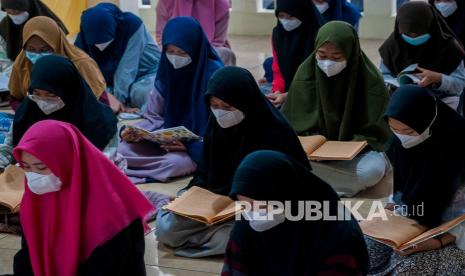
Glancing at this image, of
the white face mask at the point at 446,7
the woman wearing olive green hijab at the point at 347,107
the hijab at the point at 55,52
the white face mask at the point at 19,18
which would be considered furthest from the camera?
the white face mask at the point at 19,18

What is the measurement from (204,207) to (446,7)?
2.61 metres

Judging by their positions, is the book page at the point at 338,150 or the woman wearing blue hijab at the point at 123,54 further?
the woman wearing blue hijab at the point at 123,54

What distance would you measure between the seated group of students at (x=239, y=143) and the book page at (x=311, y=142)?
0.29 feet

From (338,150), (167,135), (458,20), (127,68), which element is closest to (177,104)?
(167,135)

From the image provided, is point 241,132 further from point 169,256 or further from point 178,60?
point 178,60

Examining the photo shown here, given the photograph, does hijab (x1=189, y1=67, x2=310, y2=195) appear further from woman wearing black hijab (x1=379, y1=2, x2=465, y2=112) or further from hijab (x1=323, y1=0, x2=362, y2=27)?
hijab (x1=323, y1=0, x2=362, y2=27)

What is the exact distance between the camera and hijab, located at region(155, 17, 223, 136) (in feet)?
15.8

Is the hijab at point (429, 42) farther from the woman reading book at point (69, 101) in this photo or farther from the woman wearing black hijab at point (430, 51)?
the woman reading book at point (69, 101)

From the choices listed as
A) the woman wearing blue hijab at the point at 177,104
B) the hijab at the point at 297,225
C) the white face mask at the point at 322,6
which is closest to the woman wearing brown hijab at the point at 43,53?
the woman wearing blue hijab at the point at 177,104

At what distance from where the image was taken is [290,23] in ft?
17.4

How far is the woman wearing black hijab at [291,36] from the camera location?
5289 mm

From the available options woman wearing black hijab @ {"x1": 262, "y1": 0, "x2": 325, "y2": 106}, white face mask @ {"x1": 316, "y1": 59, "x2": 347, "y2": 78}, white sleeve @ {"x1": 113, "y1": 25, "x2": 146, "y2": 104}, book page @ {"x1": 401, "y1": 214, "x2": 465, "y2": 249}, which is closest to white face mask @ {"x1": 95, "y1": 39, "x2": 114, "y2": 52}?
white sleeve @ {"x1": 113, "y1": 25, "x2": 146, "y2": 104}

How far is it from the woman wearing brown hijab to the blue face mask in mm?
1835

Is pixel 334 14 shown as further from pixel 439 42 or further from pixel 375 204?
pixel 375 204
